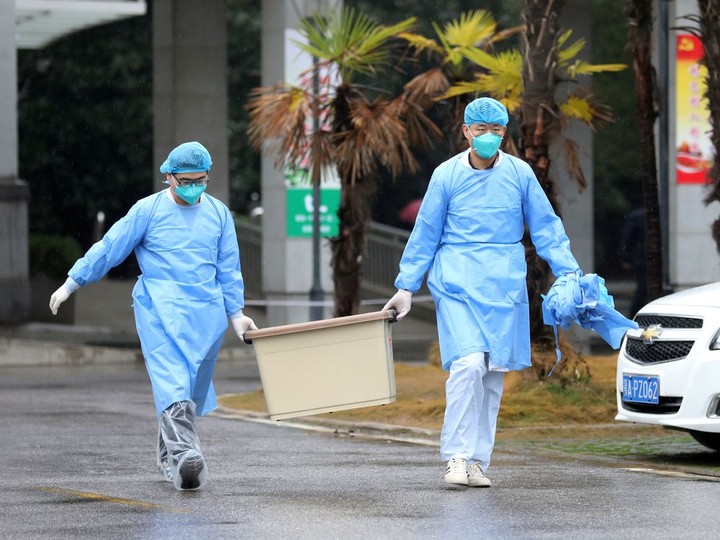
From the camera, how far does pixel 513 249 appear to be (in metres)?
8.89

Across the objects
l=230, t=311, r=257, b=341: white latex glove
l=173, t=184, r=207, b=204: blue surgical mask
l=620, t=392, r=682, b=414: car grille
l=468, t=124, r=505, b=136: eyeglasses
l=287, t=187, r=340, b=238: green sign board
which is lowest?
l=620, t=392, r=682, b=414: car grille

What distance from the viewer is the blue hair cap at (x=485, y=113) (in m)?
8.91

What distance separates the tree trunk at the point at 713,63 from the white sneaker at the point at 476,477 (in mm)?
6254

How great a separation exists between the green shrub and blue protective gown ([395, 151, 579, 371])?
18.8 m

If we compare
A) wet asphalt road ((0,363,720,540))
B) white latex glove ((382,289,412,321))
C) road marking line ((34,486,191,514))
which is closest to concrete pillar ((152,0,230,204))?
wet asphalt road ((0,363,720,540))

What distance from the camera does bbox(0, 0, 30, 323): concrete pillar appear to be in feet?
72.9

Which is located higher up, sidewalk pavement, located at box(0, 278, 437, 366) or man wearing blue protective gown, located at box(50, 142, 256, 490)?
man wearing blue protective gown, located at box(50, 142, 256, 490)

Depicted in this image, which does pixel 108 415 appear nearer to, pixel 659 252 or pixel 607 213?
pixel 659 252

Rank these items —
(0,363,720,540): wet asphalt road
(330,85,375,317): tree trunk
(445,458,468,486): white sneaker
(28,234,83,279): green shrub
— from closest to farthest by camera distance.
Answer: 1. (0,363,720,540): wet asphalt road
2. (445,458,468,486): white sneaker
3. (330,85,375,317): tree trunk
4. (28,234,83,279): green shrub

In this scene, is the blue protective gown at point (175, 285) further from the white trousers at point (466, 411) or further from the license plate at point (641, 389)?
the license plate at point (641, 389)

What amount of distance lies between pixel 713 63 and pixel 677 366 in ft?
17.0

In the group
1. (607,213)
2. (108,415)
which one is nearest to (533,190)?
(108,415)

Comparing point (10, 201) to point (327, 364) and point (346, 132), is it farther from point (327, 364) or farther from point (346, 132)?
point (327, 364)

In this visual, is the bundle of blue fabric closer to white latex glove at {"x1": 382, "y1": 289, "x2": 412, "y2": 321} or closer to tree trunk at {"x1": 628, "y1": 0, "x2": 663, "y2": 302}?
white latex glove at {"x1": 382, "y1": 289, "x2": 412, "y2": 321}
